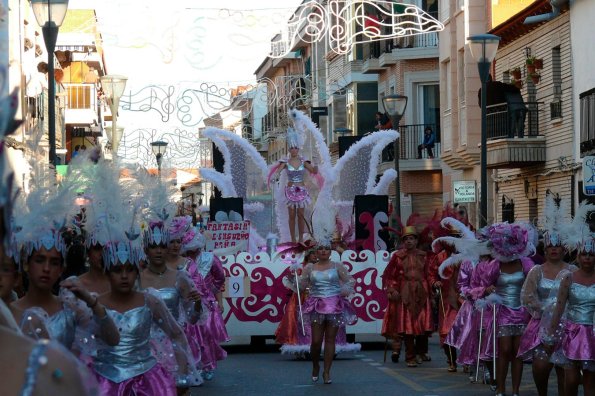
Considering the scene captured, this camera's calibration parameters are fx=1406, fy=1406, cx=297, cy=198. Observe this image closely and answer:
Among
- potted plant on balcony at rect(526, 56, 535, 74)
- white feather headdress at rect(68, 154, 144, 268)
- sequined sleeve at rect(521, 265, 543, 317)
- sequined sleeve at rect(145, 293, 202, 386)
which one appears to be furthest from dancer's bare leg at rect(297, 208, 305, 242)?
sequined sleeve at rect(145, 293, 202, 386)

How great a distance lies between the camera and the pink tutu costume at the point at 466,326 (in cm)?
1530

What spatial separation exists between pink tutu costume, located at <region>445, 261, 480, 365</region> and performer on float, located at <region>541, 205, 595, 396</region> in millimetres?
3053

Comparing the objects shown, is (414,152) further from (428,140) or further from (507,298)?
(507,298)

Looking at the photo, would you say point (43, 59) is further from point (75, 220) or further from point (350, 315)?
point (75, 220)

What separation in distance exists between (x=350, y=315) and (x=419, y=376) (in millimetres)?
1183

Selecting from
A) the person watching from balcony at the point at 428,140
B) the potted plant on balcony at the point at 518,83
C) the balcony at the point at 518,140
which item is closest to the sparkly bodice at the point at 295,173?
the balcony at the point at 518,140

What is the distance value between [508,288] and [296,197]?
12953 millimetres

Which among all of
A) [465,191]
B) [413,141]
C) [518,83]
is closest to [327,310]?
[465,191]

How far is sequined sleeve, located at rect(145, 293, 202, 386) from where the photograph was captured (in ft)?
27.7

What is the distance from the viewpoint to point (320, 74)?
66750 mm

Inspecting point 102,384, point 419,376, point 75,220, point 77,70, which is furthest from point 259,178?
point 77,70

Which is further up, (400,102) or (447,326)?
(400,102)

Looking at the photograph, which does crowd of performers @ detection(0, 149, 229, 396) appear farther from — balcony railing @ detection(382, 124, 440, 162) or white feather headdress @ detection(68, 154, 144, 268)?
balcony railing @ detection(382, 124, 440, 162)

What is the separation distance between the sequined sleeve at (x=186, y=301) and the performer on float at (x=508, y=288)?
302 centimetres
